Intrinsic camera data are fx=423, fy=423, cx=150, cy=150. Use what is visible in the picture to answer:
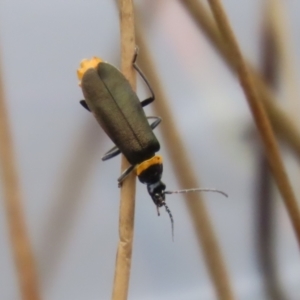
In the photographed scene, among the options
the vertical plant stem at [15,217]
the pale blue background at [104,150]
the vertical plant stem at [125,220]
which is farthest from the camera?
the pale blue background at [104,150]

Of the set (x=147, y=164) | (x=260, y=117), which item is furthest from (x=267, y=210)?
(x=147, y=164)

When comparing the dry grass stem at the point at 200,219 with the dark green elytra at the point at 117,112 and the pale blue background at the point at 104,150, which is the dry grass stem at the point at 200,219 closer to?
the pale blue background at the point at 104,150

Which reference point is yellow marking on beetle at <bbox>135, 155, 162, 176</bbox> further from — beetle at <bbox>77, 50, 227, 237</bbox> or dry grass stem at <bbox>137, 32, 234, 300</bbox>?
dry grass stem at <bbox>137, 32, 234, 300</bbox>

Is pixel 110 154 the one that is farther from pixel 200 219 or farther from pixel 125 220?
pixel 200 219

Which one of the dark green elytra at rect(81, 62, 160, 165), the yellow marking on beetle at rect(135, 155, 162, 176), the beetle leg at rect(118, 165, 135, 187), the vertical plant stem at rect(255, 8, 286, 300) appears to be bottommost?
the vertical plant stem at rect(255, 8, 286, 300)

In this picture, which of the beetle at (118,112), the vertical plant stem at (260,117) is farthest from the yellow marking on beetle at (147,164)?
the vertical plant stem at (260,117)

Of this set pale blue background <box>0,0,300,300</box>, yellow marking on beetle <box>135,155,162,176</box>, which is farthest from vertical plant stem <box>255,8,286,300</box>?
yellow marking on beetle <box>135,155,162,176</box>
